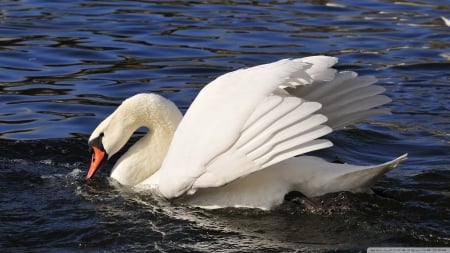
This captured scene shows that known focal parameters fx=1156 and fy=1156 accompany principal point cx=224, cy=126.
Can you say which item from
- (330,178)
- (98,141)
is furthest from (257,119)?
(98,141)

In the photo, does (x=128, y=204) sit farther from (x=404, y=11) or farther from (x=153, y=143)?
(x=404, y=11)

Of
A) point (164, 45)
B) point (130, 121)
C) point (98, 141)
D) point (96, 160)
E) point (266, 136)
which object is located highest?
point (266, 136)

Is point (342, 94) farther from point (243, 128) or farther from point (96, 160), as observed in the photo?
point (96, 160)

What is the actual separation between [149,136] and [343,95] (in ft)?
4.98

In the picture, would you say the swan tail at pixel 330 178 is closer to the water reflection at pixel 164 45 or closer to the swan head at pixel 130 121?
the swan head at pixel 130 121

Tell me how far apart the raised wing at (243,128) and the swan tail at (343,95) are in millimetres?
153

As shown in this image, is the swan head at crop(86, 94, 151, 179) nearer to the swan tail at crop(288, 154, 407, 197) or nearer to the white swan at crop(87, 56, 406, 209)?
the white swan at crop(87, 56, 406, 209)

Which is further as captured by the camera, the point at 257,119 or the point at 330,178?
the point at 330,178

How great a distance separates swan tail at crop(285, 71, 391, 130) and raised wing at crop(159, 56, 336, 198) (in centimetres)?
15

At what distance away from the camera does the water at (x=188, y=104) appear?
Result: 7004mm

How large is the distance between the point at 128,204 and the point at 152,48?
553 cm

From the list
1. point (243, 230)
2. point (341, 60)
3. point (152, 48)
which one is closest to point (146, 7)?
point (152, 48)

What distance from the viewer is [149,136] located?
26.8 feet

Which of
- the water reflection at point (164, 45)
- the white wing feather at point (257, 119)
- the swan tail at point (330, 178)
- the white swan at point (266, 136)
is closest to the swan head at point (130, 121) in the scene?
the white swan at point (266, 136)
